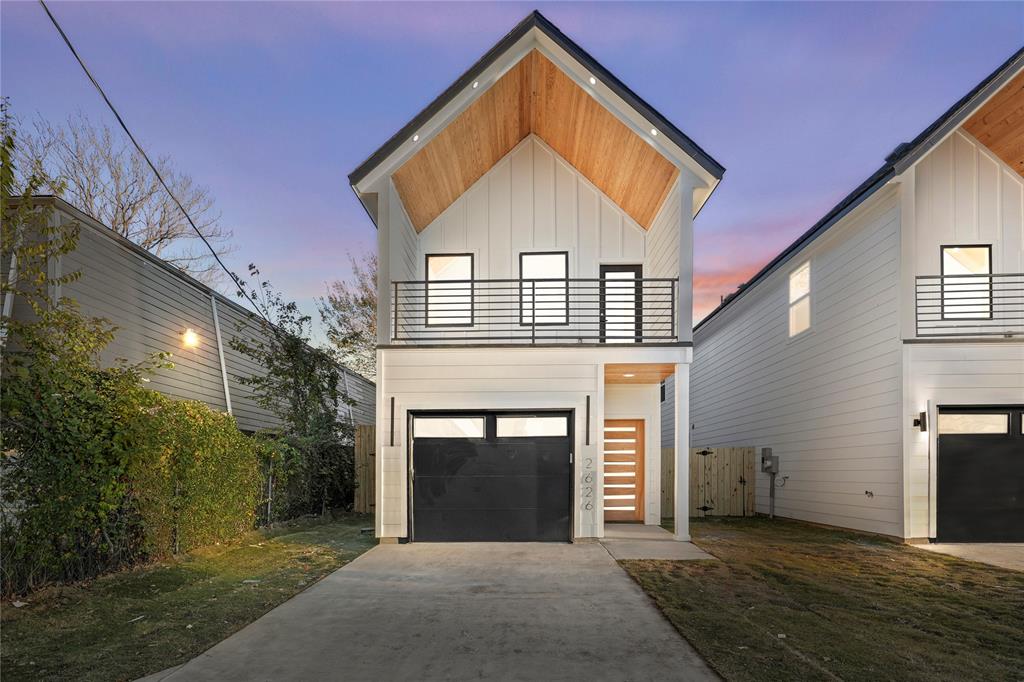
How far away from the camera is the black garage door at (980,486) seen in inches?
400

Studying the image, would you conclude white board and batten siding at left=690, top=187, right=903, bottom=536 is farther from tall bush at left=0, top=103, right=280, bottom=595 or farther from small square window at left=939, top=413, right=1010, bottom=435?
tall bush at left=0, top=103, right=280, bottom=595

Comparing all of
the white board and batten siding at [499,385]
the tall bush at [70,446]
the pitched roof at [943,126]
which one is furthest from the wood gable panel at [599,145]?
the tall bush at [70,446]

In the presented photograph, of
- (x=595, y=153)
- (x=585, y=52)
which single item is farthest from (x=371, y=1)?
(x=595, y=153)

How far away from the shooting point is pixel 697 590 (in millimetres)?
6547

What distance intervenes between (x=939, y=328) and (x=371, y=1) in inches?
448

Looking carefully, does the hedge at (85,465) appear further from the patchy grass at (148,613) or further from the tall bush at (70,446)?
the patchy grass at (148,613)

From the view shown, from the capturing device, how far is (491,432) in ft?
33.4

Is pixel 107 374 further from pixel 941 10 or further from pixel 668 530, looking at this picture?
pixel 941 10

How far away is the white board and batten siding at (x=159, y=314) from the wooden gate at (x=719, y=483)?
10379 mm

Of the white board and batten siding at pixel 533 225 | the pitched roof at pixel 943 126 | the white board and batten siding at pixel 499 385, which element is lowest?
the white board and batten siding at pixel 499 385

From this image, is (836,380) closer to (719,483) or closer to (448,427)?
(719,483)

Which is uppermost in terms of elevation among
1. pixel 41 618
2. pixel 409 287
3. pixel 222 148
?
pixel 222 148

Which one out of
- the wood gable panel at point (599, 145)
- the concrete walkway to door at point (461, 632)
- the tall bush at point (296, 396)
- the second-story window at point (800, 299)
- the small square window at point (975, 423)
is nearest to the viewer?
the concrete walkway to door at point (461, 632)

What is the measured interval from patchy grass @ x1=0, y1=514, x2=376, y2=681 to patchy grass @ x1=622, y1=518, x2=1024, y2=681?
157 inches
